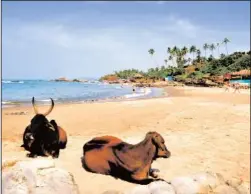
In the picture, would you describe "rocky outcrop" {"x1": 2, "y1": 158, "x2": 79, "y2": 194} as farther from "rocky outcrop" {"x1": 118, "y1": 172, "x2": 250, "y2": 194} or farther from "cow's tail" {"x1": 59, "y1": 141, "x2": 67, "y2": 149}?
"cow's tail" {"x1": 59, "y1": 141, "x2": 67, "y2": 149}

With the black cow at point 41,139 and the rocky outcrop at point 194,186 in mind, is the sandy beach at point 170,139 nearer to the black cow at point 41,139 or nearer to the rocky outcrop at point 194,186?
the black cow at point 41,139

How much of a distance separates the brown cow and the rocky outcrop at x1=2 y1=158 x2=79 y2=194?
1.63 meters

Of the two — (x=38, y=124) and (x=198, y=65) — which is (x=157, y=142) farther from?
(x=198, y=65)

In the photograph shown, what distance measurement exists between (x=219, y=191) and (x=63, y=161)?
3.70 m

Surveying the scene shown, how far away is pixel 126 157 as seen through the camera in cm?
636

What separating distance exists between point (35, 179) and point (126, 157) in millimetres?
2204

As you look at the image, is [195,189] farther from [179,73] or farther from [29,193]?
[179,73]

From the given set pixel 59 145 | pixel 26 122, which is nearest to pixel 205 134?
pixel 59 145

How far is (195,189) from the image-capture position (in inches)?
201

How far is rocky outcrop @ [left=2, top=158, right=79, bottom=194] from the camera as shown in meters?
4.44

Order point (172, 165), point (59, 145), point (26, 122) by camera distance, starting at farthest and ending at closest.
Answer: point (26, 122)
point (59, 145)
point (172, 165)

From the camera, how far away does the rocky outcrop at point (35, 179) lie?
444 centimetres

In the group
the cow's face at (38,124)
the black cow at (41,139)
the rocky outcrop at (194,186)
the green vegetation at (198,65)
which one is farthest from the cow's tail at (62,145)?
the green vegetation at (198,65)

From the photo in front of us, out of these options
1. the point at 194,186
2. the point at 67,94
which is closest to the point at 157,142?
the point at 194,186
